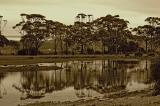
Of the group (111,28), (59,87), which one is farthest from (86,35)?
(59,87)

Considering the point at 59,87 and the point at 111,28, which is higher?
the point at 111,28

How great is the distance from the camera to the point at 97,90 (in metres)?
38.3

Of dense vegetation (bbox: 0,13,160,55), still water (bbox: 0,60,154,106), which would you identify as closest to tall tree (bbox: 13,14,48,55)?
dense vegetation (bbox: 0,13,160,55)

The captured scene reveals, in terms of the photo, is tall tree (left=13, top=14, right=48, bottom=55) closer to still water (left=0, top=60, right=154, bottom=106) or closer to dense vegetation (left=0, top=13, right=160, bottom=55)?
dense vegetation (left=0, top=13, right=160, bottom=55)

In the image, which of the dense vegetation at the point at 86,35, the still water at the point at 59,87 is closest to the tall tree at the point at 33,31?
the dense vegetation at the point at 86,35

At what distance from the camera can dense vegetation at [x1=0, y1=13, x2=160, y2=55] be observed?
10519cm

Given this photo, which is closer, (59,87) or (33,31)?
(59,87)

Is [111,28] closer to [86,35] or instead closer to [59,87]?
[86,35]

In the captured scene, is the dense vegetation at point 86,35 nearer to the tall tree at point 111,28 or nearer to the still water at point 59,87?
the tall tree at point 111,28

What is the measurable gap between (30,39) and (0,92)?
6739 centimetres

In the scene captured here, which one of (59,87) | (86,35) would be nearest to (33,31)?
(86,35)

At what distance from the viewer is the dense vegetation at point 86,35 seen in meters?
105

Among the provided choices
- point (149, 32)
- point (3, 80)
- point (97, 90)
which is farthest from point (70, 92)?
point (149, 32)

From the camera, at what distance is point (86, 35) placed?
11569 cm
